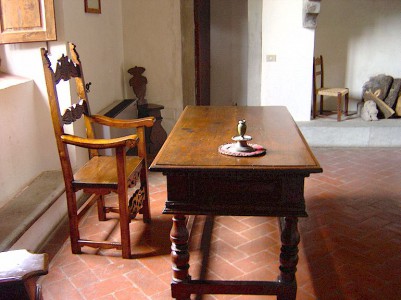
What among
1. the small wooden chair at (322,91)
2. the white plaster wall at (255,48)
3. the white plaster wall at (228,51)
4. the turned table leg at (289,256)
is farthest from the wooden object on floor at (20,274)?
the white plaster wall at (228,51)

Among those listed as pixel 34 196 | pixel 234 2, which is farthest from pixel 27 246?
pixel 234 2

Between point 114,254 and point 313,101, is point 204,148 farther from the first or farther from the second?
point 313,101

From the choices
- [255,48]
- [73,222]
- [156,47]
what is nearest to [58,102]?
[73,222]

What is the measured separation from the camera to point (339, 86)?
6730mm

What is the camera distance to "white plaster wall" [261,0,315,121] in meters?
5.59

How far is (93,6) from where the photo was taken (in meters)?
4.36

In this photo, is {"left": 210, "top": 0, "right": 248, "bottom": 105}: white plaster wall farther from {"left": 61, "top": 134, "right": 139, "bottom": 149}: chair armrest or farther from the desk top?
{"left": 61, "top": 134, "right": 139, "bottom": 149}: chair armrest

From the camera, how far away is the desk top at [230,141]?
2117 millimetres

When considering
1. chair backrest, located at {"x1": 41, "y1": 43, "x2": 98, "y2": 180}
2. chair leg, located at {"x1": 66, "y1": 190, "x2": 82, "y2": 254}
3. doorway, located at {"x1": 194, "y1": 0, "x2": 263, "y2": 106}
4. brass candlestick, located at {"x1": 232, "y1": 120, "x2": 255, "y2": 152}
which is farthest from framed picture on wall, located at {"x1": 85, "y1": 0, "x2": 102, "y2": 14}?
brass candlestick, located at {"x1": 232, "y1": 120, "x2": 255, "y2": 152}

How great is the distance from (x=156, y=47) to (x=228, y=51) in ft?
7.65

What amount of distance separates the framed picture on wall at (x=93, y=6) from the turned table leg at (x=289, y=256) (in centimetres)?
295

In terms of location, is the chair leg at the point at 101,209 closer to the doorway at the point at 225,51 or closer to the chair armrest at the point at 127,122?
the chair armrest at the point at 127,122

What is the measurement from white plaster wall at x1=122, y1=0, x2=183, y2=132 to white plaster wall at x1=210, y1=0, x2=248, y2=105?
83.7 inches

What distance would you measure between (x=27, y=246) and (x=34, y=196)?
49cm
